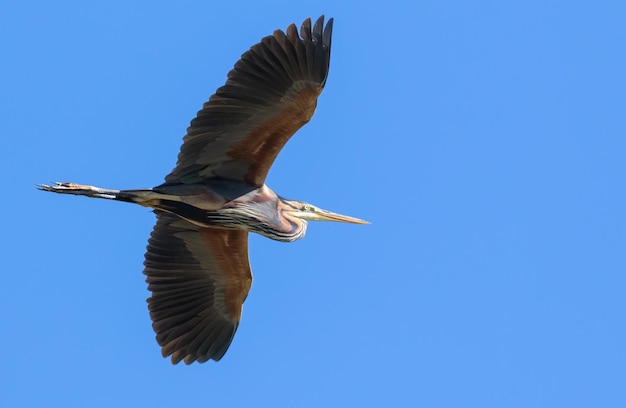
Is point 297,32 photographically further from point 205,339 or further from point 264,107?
point 205,339

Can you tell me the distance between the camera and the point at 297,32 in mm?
10664

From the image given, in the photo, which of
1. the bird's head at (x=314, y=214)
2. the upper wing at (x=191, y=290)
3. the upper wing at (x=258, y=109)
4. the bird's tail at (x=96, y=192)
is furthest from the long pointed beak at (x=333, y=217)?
the bird's tail at (x=96, y=192)

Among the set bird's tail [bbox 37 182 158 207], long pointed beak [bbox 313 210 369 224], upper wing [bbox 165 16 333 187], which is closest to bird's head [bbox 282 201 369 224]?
long pointed beak [bbox 313 210 369 224]

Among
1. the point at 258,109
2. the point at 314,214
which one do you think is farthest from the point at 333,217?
the point at 258,109

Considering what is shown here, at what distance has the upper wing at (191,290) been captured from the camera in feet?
41.1

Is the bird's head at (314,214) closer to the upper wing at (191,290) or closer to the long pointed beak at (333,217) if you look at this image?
the long pointed beak at (333,217)

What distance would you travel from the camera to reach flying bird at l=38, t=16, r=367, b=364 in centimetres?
1072

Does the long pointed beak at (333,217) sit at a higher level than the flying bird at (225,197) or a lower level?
higher

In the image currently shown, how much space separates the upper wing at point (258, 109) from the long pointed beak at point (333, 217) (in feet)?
3.87

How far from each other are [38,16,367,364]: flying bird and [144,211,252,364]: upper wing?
0.03 ft

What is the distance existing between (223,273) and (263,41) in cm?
295

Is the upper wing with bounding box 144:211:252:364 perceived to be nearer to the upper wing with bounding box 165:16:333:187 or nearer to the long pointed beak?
the long pointed beak

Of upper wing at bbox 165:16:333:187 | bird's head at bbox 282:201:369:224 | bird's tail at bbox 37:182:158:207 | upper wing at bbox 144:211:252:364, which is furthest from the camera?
upper wing at bbox 144:211:252:364

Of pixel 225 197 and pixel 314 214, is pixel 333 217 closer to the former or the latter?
pixel 314 214
